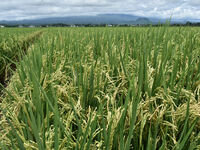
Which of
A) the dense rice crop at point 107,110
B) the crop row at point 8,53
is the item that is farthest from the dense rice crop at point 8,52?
the dense rice crop at point 107,110

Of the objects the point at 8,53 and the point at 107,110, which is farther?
the point at 8,53

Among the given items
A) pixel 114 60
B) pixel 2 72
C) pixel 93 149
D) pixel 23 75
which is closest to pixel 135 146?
pixel 93 149

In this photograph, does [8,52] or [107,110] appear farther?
[8,52]

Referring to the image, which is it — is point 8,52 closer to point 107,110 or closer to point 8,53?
point 8,53

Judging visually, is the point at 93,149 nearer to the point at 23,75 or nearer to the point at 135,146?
the point at 135,146

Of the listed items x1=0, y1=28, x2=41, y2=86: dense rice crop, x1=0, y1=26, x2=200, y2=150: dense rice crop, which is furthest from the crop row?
x1=0, y1=26, x2=200, y2=150: dense rice crop

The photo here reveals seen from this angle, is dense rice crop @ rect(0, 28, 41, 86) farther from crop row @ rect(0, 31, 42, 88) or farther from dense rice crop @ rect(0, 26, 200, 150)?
dense rice crop @ rect(0, 26, 200, 150)

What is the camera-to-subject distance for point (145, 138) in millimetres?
719

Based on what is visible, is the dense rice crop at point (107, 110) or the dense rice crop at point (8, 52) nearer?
the dense rice crop at point (107, 110)

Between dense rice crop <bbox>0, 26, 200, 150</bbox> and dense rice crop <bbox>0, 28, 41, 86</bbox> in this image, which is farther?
dense rice crop <bbox>0, 28, 41, 86</bbox>

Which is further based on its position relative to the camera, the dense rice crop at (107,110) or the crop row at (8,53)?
the crop row at (8,53)

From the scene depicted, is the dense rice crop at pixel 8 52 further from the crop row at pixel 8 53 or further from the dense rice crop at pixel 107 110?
the dense rice crop at pixel 107 110

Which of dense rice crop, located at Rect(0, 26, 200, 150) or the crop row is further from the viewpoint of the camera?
the crop row

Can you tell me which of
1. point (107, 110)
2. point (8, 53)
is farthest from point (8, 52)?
point (107, 110)
